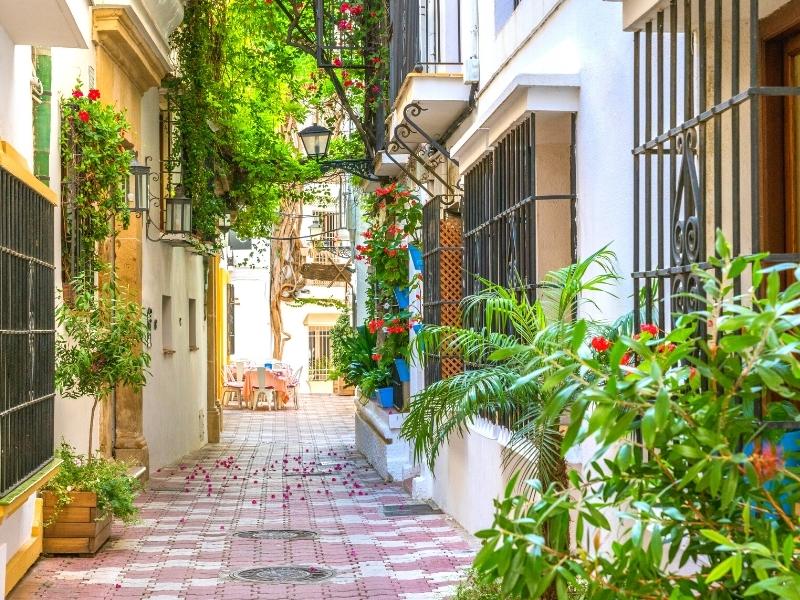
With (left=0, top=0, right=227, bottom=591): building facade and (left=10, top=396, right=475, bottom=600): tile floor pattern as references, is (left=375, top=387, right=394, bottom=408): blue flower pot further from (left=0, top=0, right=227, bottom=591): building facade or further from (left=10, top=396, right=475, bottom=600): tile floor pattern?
(left=0, top=0, right=227, bottom=591): building facade

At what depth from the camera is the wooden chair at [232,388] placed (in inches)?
1410

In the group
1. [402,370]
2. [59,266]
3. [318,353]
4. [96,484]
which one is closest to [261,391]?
[318,353]

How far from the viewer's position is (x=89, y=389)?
35.5 ft

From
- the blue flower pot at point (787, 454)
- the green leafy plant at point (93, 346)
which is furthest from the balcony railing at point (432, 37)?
the blue flower pot at point (787, 454)

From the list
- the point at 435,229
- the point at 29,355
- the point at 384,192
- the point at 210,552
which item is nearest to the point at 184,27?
the point at 384,192

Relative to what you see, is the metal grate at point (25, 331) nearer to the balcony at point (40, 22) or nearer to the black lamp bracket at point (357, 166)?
the balcony at point (40, 22)

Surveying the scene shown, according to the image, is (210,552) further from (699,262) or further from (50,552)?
(699,262)

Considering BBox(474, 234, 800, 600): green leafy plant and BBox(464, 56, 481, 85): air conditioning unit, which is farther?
BBox(464, 56, 481, 85): air conditioning unit

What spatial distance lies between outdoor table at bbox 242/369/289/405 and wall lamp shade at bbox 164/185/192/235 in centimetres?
1787

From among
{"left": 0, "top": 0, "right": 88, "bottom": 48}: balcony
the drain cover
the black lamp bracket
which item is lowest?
the drain cover

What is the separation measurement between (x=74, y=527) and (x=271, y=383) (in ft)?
83.1

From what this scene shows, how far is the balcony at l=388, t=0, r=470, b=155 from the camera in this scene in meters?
10.9

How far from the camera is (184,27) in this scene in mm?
18844

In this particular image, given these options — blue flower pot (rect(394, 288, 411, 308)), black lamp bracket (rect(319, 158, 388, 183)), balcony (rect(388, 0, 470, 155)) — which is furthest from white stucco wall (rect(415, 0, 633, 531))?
black lamp bracket (rect(319, 158, 388, 183))
